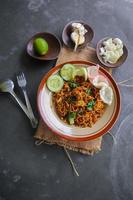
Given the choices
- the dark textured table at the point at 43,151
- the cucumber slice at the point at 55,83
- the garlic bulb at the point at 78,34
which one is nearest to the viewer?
the dark textured table at the point at 43,151

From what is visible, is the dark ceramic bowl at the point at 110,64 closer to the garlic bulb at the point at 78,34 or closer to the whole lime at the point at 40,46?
the garlic bulb at the point at 78,34

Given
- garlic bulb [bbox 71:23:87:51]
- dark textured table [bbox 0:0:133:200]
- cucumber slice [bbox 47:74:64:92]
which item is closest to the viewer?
dark textured table [bbox 0:0:133:200]

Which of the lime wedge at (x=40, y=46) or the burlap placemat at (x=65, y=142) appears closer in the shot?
the burlap placemat at (x=65, y=142)

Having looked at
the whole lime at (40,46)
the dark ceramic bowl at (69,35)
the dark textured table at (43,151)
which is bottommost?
the dark textured table at (43,151)

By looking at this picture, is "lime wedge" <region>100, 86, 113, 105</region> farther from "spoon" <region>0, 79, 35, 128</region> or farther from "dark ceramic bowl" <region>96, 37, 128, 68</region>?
"spoon" <region>0, 79, 35, 128</region>

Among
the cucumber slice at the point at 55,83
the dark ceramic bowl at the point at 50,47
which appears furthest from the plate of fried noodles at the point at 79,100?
the dark ceramic bowl at the point at 50,47

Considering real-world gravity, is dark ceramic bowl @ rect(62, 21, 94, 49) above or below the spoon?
above

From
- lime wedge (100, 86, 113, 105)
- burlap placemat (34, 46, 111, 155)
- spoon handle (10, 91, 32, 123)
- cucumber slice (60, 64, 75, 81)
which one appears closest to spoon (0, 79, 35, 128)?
spoon handle (10, 91, 32, 123)

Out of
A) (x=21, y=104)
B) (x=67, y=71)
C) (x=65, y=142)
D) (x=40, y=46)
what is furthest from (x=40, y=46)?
(x=65, y=142)
